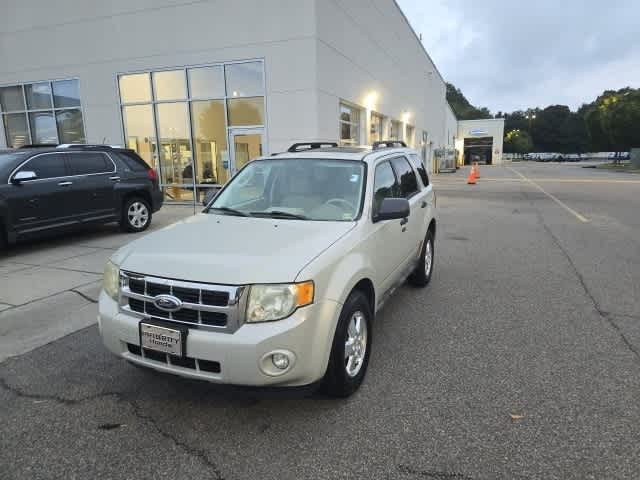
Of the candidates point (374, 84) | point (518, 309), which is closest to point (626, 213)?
point (518, 309)

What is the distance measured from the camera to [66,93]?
16.5 metres

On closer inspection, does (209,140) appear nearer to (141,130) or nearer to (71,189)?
(141,130)

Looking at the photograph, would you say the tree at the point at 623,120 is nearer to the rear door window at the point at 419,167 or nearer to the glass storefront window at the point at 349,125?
the glass storefront window at the point at 349,125

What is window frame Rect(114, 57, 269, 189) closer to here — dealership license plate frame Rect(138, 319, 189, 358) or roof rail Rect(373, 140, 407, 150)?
roof rail Rect(373, 140, 407, 150)

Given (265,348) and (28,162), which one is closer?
(265,348)

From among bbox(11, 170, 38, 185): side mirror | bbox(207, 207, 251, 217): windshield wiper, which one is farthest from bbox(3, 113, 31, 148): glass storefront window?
bbox(207, 207, 251, 217): windshield wiper

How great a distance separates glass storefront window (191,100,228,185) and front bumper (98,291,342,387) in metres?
12.9

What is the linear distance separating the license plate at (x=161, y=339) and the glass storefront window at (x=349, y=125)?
47.2 ft

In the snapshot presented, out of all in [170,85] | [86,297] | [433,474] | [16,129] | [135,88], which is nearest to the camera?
[433,474]

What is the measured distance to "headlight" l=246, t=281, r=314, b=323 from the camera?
104 inches

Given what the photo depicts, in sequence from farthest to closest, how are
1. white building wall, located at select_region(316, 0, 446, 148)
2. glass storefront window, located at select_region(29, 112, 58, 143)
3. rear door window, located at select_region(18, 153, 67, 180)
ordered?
glass storefront window, located at select_region(29, 112, 58, 143) < white building wall, located at select_region(316, 0, 446, 148) < rear door window, located at select_region(18, 153, 67, 180)

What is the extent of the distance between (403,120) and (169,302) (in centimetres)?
2940

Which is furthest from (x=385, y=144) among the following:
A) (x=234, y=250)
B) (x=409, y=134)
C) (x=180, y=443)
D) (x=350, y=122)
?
(x=409, y=134)

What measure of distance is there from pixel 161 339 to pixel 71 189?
6673 millimetres
